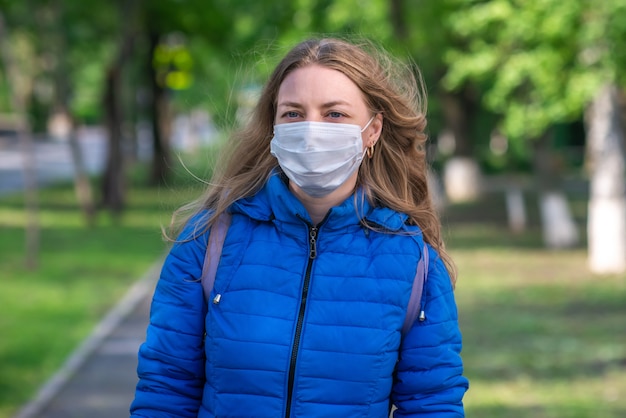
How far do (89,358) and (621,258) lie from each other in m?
8.81

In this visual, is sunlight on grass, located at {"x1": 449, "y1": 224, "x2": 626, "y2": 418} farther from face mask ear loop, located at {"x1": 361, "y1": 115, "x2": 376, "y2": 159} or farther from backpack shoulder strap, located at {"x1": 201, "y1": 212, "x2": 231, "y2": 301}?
backpack shoulder strap, located at {"x1": 201, "y1": 212, "x2": 231, "y2": 301}

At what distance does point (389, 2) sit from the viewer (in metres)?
19.0

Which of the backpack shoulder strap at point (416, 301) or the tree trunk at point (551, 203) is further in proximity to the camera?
the tree trunk at point (551, 203)

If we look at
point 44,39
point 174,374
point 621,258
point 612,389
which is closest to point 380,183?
point 174,374

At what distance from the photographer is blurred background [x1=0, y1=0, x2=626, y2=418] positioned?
25.1 ft

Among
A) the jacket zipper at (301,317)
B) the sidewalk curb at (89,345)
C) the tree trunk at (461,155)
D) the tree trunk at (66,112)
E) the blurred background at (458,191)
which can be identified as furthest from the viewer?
the tree trunk at (461,155)

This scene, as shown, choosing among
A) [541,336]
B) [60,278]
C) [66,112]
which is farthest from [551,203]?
[66,112]

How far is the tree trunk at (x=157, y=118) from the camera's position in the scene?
1212 inches

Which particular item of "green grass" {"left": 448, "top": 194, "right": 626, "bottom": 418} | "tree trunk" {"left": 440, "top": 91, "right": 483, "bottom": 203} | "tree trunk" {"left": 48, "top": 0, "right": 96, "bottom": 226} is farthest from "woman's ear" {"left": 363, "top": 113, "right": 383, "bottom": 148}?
"tree trunk" {"left": 440, "top": 91, "right": 483, "bottom": 203}

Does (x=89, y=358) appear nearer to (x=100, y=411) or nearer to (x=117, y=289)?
(x=100, y=411)

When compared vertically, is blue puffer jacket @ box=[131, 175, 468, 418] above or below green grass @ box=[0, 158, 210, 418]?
above

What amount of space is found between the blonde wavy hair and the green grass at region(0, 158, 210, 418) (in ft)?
1.02

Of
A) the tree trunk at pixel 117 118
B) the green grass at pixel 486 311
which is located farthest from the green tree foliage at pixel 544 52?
the tree trunk at pixel 117 118

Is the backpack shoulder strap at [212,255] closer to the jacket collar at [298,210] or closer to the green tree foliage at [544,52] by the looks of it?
the jacket collar at [298,210]
